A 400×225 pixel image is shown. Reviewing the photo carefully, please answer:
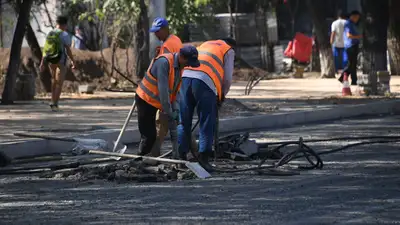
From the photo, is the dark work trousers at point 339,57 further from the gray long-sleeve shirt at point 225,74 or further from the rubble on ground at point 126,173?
the rubble on ground at point 126,173

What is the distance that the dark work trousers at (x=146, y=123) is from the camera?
11.9m

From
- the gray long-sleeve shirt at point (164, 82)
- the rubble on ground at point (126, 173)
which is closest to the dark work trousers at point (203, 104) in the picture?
the gray long-sleeve shirt at point (164, 82)

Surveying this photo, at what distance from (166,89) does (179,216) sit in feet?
9.88

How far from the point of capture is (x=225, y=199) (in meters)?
9.35

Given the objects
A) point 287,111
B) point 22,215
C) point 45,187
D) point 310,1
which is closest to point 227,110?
point 287,111

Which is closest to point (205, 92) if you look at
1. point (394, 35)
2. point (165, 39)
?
point (165, 39)

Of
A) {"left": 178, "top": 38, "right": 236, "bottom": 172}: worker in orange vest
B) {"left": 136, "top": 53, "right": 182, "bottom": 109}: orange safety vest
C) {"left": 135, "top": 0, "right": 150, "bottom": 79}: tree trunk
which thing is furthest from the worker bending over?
{"left": 135, "top": 0, "right": 150, "bottom": 79}: tree trunk

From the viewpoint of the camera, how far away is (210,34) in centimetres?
3428

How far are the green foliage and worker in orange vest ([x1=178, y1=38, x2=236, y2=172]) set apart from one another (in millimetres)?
18475

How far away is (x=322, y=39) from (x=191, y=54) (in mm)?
19553

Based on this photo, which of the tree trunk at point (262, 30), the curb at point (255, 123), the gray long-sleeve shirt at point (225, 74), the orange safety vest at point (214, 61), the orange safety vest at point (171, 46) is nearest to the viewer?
the gray long-sleeve shirt at point (225, 74)

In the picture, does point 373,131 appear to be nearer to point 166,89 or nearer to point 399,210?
point 166,89

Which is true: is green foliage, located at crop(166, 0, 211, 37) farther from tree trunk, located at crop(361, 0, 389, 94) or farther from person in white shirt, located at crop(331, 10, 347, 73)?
tree trunk, located at crop(361, 0, 389, 94)

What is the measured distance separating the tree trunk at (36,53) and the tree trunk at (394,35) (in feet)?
32.1
